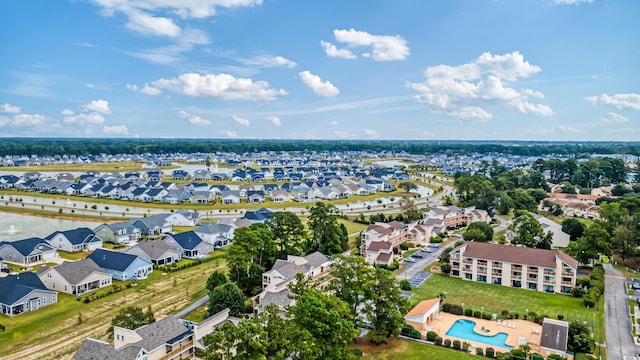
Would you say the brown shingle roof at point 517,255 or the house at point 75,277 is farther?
the brown shingle roof at point 517,255

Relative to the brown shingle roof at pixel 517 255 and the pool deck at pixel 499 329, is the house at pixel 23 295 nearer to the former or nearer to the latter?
the pool deck at pixel 499 329

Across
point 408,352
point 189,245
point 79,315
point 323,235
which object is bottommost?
point 408,352

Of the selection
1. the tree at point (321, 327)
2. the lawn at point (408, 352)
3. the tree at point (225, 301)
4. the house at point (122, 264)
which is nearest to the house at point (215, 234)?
the house at point (122, 264)

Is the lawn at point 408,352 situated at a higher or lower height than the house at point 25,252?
lower

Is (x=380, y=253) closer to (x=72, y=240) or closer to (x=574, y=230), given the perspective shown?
(x=574, y=230)

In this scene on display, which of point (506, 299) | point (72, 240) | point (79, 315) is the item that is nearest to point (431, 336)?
point (506, 299)

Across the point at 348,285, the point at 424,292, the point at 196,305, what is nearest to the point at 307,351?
the point at 348,285
